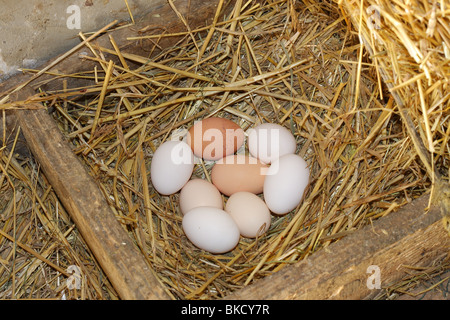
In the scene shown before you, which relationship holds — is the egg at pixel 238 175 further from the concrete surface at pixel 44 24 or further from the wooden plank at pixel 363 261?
the concrete surface at pixel 44 24

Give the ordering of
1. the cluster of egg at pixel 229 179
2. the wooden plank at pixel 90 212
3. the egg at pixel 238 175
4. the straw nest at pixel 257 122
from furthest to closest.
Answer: the egg at pixel 238 175 < the cluster of egg at pixel 229 179 < the straw nest at pixel 257 122 < the wooden plank at pixel 90 212

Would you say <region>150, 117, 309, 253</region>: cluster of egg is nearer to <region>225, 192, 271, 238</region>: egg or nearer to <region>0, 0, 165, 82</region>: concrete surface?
<region>225, 192, 271, 238</region>: egg

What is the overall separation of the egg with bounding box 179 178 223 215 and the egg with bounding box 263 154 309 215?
14 cm

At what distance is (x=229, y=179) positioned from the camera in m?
1.65

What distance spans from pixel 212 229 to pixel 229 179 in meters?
0.20

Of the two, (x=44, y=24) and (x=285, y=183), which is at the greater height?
(x=44, y=24)

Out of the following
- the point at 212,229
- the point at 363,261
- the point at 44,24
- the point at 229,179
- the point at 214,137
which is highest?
the point at 44,24

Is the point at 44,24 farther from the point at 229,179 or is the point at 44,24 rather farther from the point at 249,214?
the point at 249,214

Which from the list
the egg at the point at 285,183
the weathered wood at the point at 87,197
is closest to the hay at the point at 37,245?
the weathered wood at the point at 87,197

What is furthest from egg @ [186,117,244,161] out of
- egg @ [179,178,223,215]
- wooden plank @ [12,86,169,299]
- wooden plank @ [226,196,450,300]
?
wooden plank @ [226,196,450,300]

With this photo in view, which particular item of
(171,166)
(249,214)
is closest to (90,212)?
(171,166)

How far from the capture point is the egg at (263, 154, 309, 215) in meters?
1.58

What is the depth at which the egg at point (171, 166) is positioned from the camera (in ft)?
5.28

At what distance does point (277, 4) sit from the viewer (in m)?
1.90
